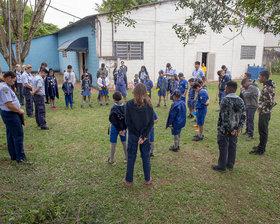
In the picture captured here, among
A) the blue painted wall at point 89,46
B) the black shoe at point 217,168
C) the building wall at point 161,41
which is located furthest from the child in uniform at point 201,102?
the blue painted wall at point 89,46

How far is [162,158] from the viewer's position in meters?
5.34

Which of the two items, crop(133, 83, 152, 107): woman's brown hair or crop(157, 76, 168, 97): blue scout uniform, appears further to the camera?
crop(157, 76, 168, 97): blue scout uniform

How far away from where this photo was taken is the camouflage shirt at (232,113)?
4402mm

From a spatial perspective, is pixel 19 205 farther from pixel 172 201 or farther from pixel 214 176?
pixel 214 176

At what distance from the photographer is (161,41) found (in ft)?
54.3

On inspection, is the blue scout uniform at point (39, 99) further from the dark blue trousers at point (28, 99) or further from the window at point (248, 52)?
the window at point (248, 52)

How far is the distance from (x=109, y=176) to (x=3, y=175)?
205 cm

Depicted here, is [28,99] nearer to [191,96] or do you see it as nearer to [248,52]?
[191,96]

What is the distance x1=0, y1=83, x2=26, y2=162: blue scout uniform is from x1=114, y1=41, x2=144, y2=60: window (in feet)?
36.2

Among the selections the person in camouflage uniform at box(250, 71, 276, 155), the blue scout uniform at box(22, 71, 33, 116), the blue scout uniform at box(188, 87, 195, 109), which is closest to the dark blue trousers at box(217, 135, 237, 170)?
the person in camouflage uniform at box(250, 71, 276, 155)

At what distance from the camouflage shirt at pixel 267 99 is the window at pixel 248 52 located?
17484 millimetres

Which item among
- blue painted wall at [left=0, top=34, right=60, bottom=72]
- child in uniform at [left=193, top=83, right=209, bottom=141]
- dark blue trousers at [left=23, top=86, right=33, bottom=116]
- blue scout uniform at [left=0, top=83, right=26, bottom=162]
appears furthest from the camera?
blue painted wall at [left=0, top=34, right=60, bottom=72]

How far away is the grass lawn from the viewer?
3.41 metres

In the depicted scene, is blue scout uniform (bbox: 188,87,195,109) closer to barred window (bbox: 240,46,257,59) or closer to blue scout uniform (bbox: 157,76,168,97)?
blue scout uniform (bbox: 157,76,168,97)
